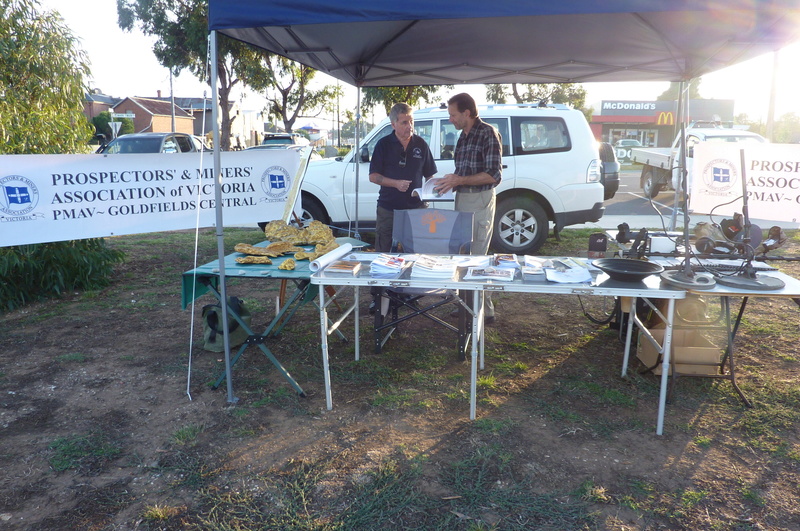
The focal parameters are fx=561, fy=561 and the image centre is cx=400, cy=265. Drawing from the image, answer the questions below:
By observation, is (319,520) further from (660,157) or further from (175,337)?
(660,157)

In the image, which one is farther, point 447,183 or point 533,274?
point 447,183

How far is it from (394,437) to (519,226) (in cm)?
512

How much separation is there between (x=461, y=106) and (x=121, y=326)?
143 inches

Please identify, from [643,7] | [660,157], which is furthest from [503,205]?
[660,157]

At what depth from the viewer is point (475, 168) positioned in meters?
4.65

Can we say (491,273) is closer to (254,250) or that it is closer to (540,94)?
(254,250)

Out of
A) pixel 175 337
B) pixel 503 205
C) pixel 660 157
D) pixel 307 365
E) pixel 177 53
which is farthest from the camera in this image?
pixel 177 53

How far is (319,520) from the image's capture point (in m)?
2.49

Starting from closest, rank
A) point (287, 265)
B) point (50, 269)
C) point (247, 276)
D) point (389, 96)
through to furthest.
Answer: point (247, 276) → point (287, 265) → point (50, 269) → point (389, 96)

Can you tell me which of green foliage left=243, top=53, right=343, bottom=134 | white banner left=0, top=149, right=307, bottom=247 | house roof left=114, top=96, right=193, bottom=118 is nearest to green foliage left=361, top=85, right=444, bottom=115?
green foliage left=243, top=53, right=343, bottom=134

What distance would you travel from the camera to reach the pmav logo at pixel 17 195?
13.8ft

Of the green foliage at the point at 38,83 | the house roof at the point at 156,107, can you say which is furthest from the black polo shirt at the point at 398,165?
the house roof at the point at 156,107

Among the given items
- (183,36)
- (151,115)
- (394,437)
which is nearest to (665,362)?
(394,437)

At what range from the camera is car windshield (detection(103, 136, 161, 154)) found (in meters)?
12.2
